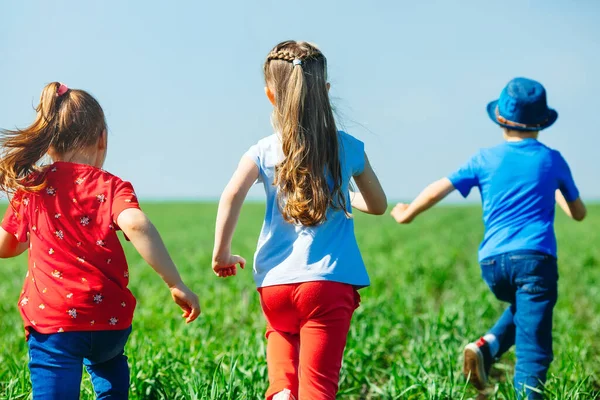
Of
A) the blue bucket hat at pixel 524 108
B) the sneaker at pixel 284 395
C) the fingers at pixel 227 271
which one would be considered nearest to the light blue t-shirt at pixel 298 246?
the fingers at pixel 227 271

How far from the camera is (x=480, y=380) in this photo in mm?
4164

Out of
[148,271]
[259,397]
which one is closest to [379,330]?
[259,397]

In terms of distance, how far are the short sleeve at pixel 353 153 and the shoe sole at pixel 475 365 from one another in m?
1.59

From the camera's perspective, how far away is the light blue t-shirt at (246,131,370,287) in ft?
9.53

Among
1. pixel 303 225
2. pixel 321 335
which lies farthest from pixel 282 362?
pixel 303 225

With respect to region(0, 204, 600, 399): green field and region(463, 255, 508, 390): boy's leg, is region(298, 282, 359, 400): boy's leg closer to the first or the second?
region(0, 204, 600, 399): green field

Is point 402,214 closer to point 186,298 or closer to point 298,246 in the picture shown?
point 298,246

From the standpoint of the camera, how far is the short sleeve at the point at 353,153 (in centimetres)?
308

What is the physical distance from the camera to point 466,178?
3939mm

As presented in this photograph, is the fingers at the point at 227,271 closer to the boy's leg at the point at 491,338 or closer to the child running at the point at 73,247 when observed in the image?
the child running at the point at 73,247

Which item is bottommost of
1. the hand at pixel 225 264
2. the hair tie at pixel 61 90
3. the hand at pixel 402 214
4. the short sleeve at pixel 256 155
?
the hand at pixel 225 264

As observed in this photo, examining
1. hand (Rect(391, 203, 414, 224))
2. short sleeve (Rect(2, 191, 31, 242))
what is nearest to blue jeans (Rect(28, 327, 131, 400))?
short sleeve (Rect(2, 191, 31, 242))

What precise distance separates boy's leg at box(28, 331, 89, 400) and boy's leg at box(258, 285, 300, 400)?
2.42 feet

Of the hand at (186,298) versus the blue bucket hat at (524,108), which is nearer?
the hand at (186,298)
